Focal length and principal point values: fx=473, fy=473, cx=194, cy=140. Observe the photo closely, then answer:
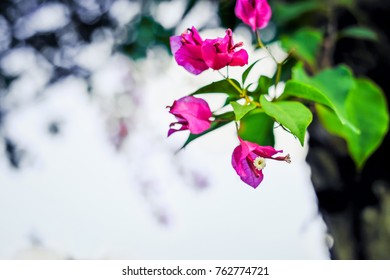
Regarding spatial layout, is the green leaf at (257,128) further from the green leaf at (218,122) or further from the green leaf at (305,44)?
the green leaf at (305,44)

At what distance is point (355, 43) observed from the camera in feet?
3.91

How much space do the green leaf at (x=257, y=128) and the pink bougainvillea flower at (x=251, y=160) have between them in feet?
0.29

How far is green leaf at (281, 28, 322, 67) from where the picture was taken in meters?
0.91

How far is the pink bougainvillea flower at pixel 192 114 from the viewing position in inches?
17.5

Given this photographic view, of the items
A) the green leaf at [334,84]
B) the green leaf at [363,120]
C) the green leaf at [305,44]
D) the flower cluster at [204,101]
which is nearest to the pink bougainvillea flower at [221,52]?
the flower cluster at [204,101]

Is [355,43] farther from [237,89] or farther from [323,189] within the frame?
[237,89]

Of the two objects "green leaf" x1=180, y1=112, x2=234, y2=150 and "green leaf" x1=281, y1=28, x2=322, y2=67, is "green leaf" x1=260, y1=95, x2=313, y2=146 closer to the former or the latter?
"green leaf" x1=180, y1=112, x2=234, y2=150

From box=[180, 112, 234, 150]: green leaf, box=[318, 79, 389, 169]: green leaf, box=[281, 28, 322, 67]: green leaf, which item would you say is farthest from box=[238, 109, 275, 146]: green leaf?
box=[281, 28, 322, 67]: green leaf

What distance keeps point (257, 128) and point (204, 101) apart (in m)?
0.09

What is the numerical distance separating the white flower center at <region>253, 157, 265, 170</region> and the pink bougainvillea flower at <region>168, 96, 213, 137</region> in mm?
66

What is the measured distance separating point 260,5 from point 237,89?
0.37ft

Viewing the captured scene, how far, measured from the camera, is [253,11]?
0.52 meters

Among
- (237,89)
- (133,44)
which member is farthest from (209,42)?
(133,44)

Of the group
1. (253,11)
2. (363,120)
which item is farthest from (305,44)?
(253,11)
